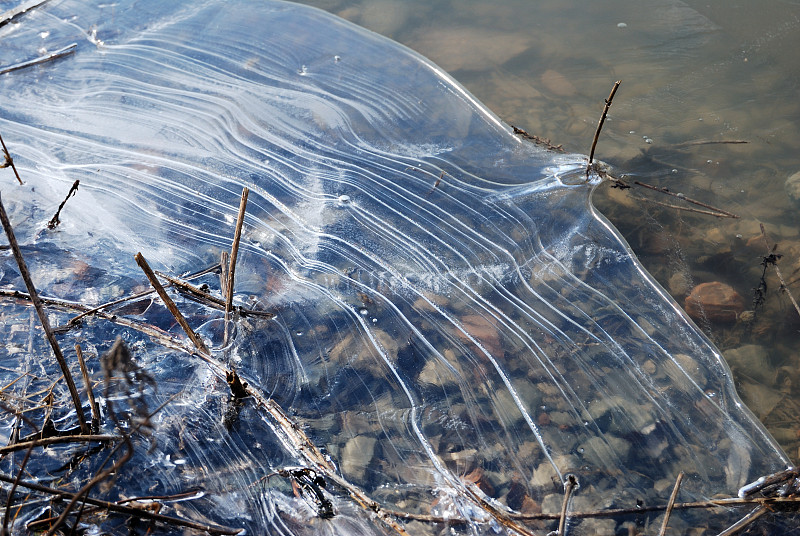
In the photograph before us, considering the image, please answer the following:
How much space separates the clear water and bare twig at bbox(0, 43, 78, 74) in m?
1.59

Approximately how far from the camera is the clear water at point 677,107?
2301mm

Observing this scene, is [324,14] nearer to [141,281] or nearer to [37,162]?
[37,162]

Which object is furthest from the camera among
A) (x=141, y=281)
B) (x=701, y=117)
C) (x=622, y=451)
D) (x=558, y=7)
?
(x=558, y=7)

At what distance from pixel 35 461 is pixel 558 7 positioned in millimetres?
3747

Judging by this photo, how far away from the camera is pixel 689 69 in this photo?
321 centimetres

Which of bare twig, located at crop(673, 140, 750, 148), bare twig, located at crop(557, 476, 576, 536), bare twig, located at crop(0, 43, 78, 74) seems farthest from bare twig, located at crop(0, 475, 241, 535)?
bare twig, located at crop(673, 140, 750, 148)

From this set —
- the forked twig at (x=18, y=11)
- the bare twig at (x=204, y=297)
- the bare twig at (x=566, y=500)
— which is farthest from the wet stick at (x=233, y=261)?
the forked twig at (x=18, y=11)

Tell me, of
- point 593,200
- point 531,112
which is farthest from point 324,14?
point 593,200

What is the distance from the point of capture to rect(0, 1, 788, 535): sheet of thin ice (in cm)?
167

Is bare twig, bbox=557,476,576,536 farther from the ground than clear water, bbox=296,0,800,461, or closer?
closer

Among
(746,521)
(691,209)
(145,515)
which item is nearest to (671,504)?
(746,521)

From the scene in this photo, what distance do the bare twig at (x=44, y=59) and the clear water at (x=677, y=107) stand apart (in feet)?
5.20

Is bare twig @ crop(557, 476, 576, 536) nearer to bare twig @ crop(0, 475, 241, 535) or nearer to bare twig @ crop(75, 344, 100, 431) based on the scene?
bare twig @ crop(0, 475, 241, 535)

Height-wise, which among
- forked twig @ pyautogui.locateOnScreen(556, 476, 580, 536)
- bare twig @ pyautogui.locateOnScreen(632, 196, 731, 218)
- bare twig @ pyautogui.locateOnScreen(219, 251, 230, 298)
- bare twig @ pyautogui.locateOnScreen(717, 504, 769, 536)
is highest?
bare twig @ pyautogui.locateOnScreen(632, 196, 731, 218)
